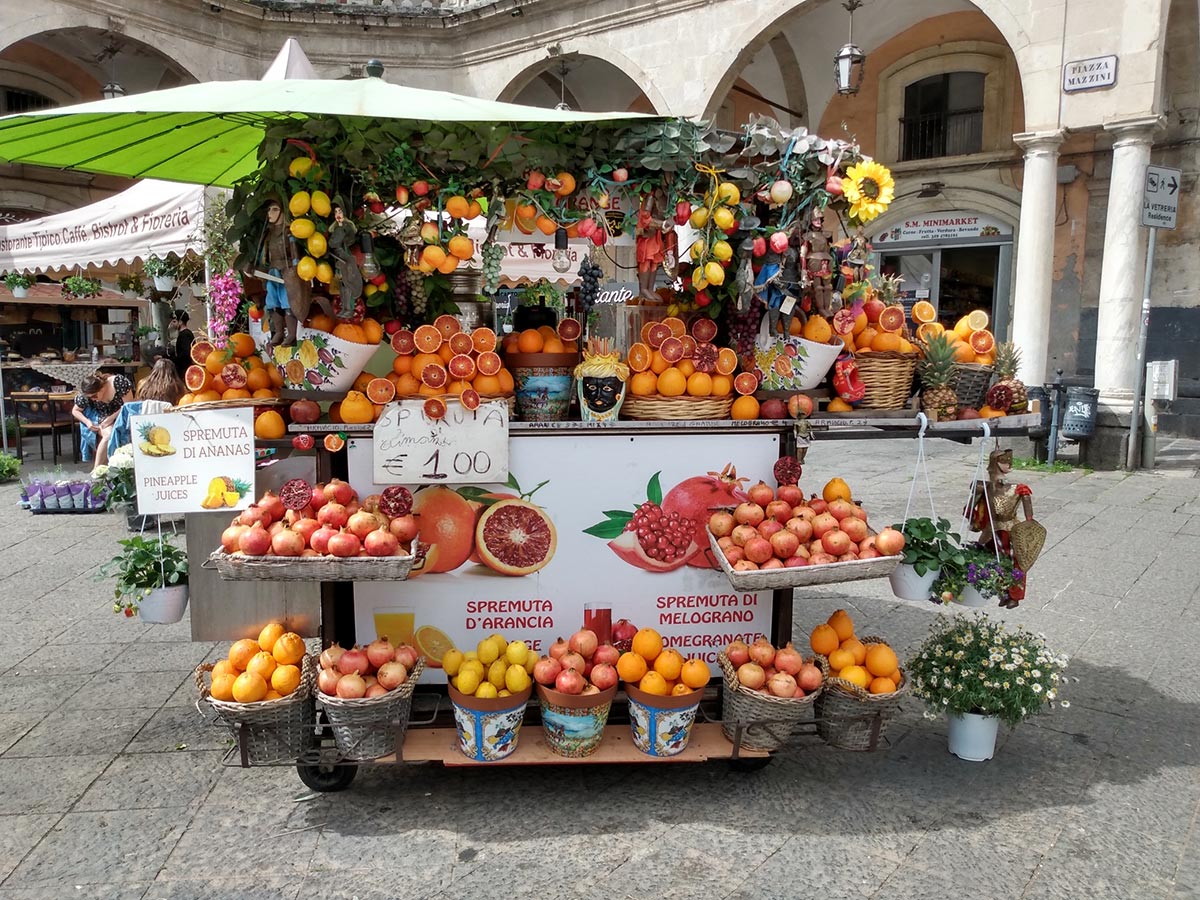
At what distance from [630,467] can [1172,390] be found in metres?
9.03

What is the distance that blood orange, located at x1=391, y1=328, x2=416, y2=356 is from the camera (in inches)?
137

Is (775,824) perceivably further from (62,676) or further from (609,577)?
(62,676)

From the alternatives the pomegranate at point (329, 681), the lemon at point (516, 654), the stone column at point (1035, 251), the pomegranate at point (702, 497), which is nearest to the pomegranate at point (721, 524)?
the pomegranate at point (702, 497)

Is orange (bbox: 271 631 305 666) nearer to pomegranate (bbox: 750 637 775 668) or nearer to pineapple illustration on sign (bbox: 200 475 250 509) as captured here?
pineapple illustration on sign (bbox: 200 475 250 509)

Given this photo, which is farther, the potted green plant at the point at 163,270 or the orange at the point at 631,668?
the potted green plant at the point at 163,270

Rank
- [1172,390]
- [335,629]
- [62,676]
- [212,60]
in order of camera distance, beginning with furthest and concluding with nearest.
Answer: [212,60] < [1172,390] < [62,676] < [335,629]

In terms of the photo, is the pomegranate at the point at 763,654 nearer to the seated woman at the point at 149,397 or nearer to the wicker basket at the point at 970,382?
the wicker basket at the point at 970,382

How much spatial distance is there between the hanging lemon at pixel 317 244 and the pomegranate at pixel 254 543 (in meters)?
1.04

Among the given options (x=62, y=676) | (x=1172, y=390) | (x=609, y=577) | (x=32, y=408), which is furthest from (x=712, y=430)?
(x=32, y=408)

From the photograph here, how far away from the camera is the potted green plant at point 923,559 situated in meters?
3.55

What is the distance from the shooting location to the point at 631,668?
3369 millimetres

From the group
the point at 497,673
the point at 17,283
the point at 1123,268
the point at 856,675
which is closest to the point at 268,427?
the point at 497,673

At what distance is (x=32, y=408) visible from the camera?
12156mm

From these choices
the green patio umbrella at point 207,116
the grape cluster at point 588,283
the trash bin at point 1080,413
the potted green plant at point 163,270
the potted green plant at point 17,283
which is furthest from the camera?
the potted green plant at point 17,283
